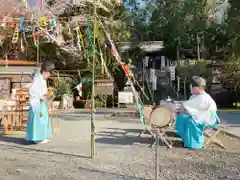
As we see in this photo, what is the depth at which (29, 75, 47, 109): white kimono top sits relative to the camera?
233 inches

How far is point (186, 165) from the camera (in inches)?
176

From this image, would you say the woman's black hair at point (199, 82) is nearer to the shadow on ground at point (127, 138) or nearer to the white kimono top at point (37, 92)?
the shadow on ground at point (127, 138)

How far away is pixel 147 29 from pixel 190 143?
18.3 meters

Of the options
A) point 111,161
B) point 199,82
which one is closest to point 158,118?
point 111,161

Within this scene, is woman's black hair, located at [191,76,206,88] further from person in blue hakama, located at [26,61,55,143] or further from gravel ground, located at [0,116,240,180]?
person in blue hakama, located at [26,61,55,143]

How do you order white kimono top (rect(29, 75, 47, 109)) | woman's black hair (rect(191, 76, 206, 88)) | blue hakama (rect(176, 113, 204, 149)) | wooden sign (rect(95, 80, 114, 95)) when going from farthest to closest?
wooden sign (rect(95, 80, 114, 95)) → white kimono top (rect(29, 75, 47, 109)) → woman's black hair (rect(191, 76, 206, 88)) → blue hakama (rect(176, 113, 204, 149))

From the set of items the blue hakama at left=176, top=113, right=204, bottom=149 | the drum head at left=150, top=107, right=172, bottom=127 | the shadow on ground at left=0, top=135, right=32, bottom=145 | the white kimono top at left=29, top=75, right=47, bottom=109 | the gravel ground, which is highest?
the white kimono top at left=29, top=75, right=47, bottom=109

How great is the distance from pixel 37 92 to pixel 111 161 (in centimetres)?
229

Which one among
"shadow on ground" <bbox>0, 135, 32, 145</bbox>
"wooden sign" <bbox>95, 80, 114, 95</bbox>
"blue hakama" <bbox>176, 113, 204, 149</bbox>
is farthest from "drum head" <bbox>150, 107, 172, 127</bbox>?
"wooden sign" <bbox>95, 80, 114, 95</bbox>

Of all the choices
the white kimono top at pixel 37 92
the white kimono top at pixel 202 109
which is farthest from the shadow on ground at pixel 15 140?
the white kimono top at pixel 202 109

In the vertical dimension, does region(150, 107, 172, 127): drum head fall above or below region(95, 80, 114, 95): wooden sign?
below

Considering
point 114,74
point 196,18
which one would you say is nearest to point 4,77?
point 114,74

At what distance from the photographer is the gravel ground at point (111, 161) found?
3.98 meters

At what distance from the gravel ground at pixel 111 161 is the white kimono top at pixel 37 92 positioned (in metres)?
0.89
